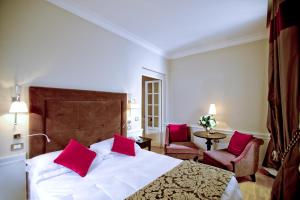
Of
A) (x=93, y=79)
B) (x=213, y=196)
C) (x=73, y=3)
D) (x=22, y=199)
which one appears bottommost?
(x=22, y=199)

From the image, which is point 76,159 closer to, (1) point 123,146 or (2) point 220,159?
(1) point 123,146

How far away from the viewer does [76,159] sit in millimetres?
1902

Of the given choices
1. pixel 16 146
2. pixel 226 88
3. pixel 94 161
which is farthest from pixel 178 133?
pixel 16 146

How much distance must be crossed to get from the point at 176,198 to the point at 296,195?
2.96 feet

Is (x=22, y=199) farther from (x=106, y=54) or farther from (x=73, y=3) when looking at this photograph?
(x=73, y=3)

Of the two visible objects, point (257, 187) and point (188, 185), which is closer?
point (188, 185)

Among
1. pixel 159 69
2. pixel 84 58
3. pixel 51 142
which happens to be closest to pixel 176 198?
pixel 51 142

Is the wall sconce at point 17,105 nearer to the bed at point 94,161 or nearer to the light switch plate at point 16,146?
the bed at point 94,161

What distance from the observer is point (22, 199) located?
6.11 feet

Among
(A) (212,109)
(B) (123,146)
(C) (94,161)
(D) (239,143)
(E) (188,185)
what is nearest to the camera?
(E) (188,185)

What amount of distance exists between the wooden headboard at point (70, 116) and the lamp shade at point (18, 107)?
169 mm

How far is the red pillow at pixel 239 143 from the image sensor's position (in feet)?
9.74

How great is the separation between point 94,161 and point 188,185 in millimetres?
1256

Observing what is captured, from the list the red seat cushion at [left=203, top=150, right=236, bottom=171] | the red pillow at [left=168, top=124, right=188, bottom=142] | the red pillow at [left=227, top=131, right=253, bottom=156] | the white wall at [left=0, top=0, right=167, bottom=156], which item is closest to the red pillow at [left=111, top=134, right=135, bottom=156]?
→ the white wall at [left=0, top=0, right=167, bottom=156]
